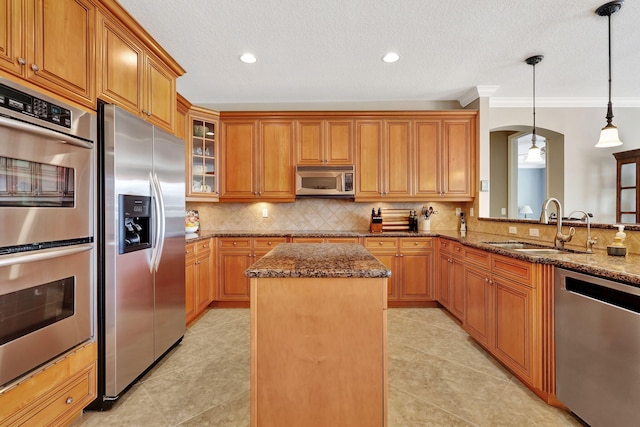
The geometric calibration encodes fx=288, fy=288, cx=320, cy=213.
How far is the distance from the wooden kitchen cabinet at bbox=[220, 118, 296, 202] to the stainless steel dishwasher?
298 cm

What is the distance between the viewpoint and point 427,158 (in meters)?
3.81

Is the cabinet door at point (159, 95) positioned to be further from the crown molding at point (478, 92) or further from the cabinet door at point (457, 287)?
the crown molding at point (478, 92)

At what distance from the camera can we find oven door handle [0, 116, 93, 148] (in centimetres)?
121

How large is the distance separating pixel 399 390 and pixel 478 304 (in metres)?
1.12

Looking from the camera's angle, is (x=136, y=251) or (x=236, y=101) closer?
(x=136, y=251)

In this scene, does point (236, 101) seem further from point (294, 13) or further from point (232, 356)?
point (232, 356)

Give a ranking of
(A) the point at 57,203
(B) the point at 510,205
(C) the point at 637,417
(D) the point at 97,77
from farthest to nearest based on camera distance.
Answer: (B) the point at 510,205, (D) the point at 97,77, (A) the point at 57,203, (C) the point at 637,417

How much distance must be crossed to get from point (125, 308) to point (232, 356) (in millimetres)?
975

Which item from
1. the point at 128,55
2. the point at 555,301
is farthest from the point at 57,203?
the point at 555,301

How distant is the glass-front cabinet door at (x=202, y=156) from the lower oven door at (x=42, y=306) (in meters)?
2.07

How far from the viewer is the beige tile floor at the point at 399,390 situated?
1688 millimetres

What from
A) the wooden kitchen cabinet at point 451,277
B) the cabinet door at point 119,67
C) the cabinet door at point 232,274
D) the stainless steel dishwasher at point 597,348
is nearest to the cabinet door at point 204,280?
the cabinet door at point 232,274

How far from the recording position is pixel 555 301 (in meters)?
1.76

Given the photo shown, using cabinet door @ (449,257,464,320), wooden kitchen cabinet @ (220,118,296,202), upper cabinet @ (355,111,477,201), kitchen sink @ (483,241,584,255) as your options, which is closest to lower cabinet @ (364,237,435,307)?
cabinet door @ (449,257,464,320)
